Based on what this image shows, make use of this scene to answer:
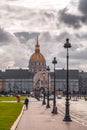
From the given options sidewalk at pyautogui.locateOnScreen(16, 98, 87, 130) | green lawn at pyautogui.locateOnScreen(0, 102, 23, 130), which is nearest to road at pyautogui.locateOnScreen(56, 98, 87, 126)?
sidewalk at pyautogui.locateOnScreen(16, 98, 87, 130)

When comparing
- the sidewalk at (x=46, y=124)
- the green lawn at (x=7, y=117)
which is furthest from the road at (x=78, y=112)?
the green lawn at (x=7, y=117)

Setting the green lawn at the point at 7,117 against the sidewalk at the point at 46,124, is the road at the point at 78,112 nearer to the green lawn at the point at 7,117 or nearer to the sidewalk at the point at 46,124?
the sidewalk at the point at 46,124

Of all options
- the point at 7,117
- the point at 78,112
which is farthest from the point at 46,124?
the point at 78,112

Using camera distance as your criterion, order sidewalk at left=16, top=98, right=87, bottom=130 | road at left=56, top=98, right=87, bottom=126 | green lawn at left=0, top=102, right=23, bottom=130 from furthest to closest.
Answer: road at left=56, top=98, right=87, bottom=126 → green lawn at left=0, top=102, right=23, bottom=130 → sidewalk at left=16, top=98, right=87, bottom=130

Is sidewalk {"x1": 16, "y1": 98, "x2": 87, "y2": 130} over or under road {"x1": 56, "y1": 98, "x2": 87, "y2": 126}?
under

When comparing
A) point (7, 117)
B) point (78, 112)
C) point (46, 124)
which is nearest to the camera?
point (46, 124)

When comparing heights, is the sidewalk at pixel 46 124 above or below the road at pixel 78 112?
below

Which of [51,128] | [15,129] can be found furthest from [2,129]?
[51,128]

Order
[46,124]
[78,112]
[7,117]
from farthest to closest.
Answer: [78,112], [7,117], [46,124]

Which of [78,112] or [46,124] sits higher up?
[78,112]

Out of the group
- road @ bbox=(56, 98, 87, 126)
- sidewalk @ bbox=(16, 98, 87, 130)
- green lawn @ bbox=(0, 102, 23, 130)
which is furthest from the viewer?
road @ bbox=(56, 98, 87, 126)

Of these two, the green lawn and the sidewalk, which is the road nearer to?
the sidewalk

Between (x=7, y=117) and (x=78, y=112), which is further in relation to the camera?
(x=78, y=112)

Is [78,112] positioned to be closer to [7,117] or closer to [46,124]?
[7,117]
